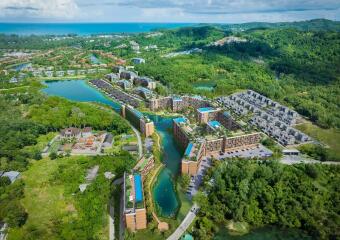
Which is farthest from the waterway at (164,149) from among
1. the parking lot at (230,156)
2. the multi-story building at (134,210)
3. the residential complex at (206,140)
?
the multi-story building at (134,210)

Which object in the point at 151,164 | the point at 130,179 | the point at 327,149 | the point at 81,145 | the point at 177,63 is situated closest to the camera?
the point at 130,179

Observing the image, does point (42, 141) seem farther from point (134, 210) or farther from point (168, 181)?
point (134, 210)

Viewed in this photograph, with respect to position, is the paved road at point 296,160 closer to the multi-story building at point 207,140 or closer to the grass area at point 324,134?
the multi-story building at point 207,140

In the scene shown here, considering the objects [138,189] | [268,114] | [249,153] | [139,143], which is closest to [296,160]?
[249,153]

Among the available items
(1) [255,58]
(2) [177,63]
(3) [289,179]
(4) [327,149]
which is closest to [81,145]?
(3) [289,179]

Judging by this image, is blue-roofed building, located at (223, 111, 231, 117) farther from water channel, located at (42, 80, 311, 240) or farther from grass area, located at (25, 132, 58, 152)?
grass area, located at (25, 132, 58, 152)

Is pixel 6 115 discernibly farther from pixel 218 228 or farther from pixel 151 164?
pixel 218 228
